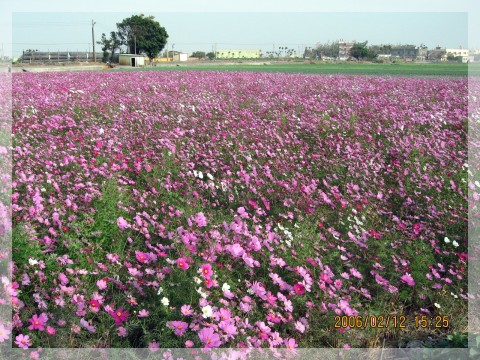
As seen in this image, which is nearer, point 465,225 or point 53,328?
point 53,328

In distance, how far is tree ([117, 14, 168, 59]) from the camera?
6581 cm

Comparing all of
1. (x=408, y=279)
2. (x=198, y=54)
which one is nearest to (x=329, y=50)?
(x=198, y=54)

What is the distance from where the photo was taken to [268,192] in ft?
14.4

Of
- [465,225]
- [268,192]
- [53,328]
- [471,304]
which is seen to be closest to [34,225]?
[53,328]

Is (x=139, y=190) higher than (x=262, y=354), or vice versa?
(x=139, y=190)

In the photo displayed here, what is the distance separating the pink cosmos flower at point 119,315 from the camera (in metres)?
2.48

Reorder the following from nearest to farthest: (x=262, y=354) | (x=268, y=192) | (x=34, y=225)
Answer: (x=262, y=354) < (x=34, y=225) < (x=268, y=192)

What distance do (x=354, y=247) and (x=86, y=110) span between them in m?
6.28

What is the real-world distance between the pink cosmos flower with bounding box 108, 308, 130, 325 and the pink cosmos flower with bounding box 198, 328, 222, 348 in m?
0.53

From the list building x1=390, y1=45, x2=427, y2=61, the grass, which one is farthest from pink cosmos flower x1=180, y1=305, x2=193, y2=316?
building x1=390, y1=45, x2=427, y2=61

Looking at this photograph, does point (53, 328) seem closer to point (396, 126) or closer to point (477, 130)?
point (396, 126)

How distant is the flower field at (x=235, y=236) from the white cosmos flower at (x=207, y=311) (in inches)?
1.1

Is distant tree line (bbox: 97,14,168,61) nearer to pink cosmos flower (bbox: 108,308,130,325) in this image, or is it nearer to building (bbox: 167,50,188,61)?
building (bbox: 167,50,188,61)

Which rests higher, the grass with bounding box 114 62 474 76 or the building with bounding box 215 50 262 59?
the building with bounding box 215 50 262 59
